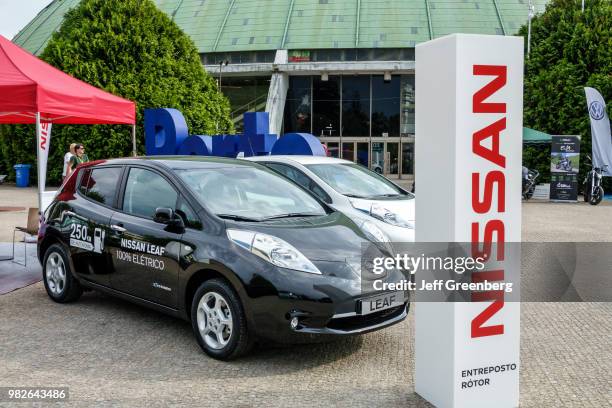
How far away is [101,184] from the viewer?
6.10m

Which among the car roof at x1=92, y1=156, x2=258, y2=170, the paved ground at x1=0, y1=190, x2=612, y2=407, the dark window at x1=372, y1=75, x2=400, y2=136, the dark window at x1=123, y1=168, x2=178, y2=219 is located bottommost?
the paved ground at x1=0, y1=190, x2=612, y2=407

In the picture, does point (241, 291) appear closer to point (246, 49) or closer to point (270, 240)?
point (270, 240)

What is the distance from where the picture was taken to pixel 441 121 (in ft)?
12.1

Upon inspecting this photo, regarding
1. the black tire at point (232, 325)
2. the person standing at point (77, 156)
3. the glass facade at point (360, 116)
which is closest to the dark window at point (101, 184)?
the black tire at point (232, 325)

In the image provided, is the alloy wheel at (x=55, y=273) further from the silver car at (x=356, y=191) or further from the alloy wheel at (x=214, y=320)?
the silver car at (x=356, y=191)

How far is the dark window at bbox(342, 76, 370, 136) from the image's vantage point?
117 feet

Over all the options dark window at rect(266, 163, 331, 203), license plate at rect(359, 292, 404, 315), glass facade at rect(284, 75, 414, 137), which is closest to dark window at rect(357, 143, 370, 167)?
glass facade at rect(284, 75, 414, 137)

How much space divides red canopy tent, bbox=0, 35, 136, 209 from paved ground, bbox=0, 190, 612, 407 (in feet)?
9.28

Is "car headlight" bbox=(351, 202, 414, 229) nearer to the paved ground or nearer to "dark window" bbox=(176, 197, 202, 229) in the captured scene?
the paved ground

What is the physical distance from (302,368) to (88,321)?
2.39 m

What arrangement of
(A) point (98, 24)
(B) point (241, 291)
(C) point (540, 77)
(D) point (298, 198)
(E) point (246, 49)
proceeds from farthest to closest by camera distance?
(E) point (246, 49), (A) point (98, 24), (C) point (540, 77), (D) point (298, 198), (B) point (241, 291)

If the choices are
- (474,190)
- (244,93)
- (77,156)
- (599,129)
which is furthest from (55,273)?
(244,93)

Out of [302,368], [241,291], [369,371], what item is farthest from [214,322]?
[369,371]

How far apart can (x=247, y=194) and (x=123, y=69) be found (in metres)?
21.8
